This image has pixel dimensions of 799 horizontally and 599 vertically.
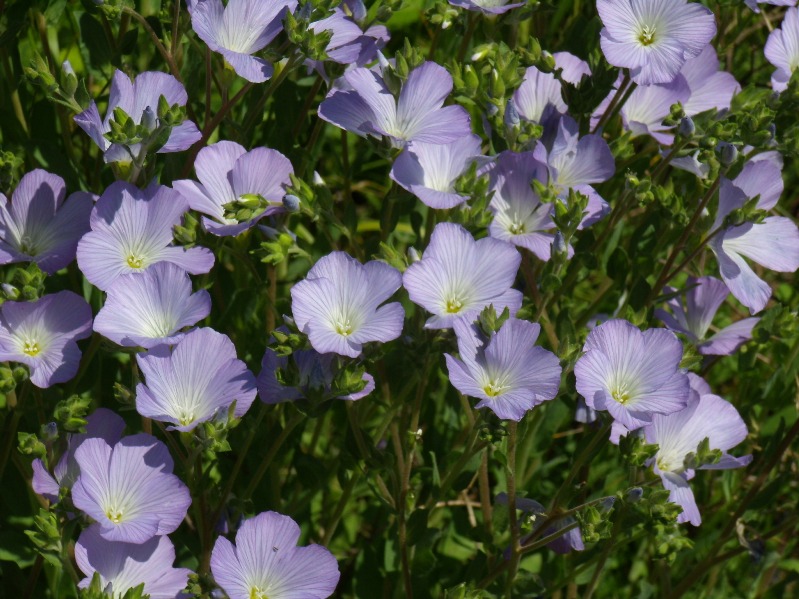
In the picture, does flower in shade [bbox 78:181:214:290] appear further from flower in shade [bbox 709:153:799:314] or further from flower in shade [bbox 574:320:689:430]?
flower in shade [bbox 709:153:799:314]

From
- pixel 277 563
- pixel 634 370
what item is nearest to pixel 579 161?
pixel 634 370

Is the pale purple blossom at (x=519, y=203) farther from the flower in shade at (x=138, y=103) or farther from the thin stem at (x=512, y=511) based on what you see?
the flower in shade at (x=138, y=103)

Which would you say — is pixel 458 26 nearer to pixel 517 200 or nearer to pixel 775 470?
pixel 517 200

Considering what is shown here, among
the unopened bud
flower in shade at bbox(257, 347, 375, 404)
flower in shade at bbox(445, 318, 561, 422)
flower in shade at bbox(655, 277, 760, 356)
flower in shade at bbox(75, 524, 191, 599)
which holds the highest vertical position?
the unopened bud

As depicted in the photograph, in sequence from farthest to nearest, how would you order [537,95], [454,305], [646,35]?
[537,95] < [646,35] < [454,305]

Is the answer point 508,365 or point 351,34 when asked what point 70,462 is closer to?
point 508,365

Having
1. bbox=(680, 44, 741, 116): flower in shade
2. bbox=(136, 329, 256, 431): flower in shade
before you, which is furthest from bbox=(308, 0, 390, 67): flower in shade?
bbox=(680, 44, 741, 116): flower in shade

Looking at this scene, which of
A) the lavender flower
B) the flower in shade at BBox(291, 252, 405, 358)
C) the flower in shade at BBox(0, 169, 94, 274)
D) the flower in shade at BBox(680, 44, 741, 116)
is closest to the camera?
the flower in shade at BBox(291, 252, 405, 358)
